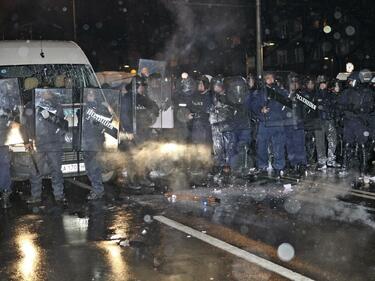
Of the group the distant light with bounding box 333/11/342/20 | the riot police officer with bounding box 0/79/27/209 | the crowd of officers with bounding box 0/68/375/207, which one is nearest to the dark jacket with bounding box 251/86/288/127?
the crowd of officers with bounding box 0/68/375/207

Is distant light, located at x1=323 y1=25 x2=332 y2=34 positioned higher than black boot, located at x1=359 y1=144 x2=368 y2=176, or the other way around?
distant light, located at x1=323 y1=25 x2=332 y2=34

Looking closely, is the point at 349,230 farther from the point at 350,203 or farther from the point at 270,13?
the point at 270,13

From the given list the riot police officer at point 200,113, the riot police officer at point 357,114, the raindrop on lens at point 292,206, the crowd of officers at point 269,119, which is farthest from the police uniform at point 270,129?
the raindrop on lens at point 292,206

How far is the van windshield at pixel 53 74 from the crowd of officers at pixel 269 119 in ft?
6.16

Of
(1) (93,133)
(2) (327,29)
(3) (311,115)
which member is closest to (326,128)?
(3) (311,115)

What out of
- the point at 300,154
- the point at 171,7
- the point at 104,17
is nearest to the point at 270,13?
the point at 171,7

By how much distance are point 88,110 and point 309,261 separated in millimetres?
4661

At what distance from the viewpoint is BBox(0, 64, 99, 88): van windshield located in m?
9.62

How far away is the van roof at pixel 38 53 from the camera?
984 cm

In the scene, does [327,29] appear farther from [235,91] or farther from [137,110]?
[137,110]

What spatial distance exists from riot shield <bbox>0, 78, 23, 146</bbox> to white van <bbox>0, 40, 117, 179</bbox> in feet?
1.92

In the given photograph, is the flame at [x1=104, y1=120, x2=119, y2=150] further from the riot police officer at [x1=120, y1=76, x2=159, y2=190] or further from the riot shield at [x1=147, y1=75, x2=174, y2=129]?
the riot shield at [x1=147, y1=75, x2=174, y2=129]

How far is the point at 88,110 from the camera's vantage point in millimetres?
8797

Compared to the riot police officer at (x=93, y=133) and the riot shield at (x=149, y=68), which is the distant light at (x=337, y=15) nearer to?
the riot shield at (x=149, y=68)
